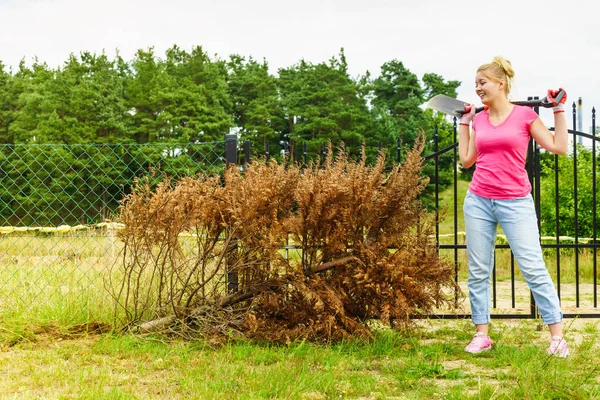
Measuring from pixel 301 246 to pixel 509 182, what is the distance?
157 cm

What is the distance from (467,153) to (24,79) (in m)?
43.7

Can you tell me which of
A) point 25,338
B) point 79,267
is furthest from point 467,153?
point 79,267

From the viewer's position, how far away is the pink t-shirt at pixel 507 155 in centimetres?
404

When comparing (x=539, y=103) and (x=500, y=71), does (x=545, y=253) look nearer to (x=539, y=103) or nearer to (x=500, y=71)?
(x=539, y=103)

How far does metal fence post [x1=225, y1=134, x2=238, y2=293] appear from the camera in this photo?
4613 millimetres

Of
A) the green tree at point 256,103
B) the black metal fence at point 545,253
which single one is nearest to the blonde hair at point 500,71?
the black metal fence at point 545,253

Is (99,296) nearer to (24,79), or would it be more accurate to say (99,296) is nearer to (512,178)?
(512,178)

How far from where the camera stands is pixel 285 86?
4456 cm

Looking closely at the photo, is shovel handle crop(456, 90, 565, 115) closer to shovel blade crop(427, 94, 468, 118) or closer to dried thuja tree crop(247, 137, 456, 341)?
shovel blade crop(427, 94, 468, 118)

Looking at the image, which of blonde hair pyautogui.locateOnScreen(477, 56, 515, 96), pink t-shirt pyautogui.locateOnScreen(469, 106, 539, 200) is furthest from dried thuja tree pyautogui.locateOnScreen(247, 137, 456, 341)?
blonde hair pyautogui.locateOnScreen(477, 56, 515, 96)

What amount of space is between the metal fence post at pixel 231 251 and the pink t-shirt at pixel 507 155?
189 cm

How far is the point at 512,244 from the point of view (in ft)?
13.6

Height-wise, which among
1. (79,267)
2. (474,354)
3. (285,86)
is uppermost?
(285,86)

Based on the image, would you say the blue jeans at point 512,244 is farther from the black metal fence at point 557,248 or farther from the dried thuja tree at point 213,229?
the dried thuja tree at point 213,229
